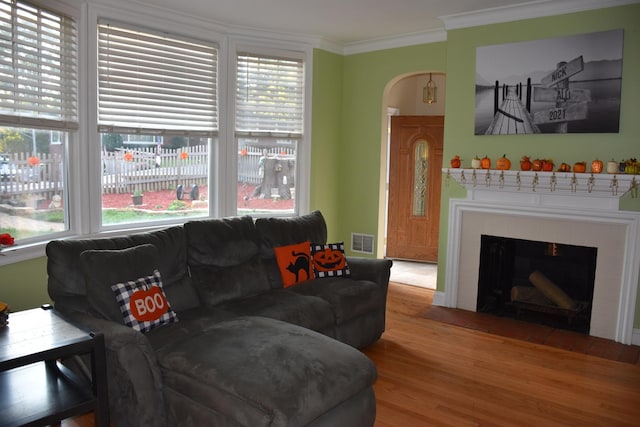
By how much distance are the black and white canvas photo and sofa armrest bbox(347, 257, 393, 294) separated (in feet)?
5.18

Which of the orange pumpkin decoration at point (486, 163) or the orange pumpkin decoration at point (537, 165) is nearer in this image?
the orange pumpkin decoration at point (537, 165)

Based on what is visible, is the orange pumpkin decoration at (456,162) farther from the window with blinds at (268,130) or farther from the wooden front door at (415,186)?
the wooden front door at (415,186)

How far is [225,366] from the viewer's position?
8.18 ft

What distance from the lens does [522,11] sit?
4.42 metres

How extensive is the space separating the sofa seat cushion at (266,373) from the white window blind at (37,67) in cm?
212

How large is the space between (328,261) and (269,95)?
214 cm

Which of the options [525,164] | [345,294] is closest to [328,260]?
[345,294]

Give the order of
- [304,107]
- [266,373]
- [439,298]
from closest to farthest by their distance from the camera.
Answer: [266,373] < [439,298] < [304,107]

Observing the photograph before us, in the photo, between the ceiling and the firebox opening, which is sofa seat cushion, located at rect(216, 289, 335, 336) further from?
the ceiling

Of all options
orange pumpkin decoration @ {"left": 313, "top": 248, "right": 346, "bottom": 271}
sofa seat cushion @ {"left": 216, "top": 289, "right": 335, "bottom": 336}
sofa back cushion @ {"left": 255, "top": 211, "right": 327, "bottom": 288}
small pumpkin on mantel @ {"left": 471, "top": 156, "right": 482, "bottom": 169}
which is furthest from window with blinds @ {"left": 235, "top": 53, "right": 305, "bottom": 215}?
sofa seat cushion @ {"left": 216, "top": 289, "right": 335, "bottom": 336}

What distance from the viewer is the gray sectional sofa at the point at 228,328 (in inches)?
94.5

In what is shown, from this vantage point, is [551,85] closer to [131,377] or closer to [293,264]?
[293,264]

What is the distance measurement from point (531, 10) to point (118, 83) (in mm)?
3493

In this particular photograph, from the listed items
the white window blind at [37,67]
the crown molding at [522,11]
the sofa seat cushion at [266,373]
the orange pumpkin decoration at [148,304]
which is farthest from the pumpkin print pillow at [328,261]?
the crown molding at [522,11]
